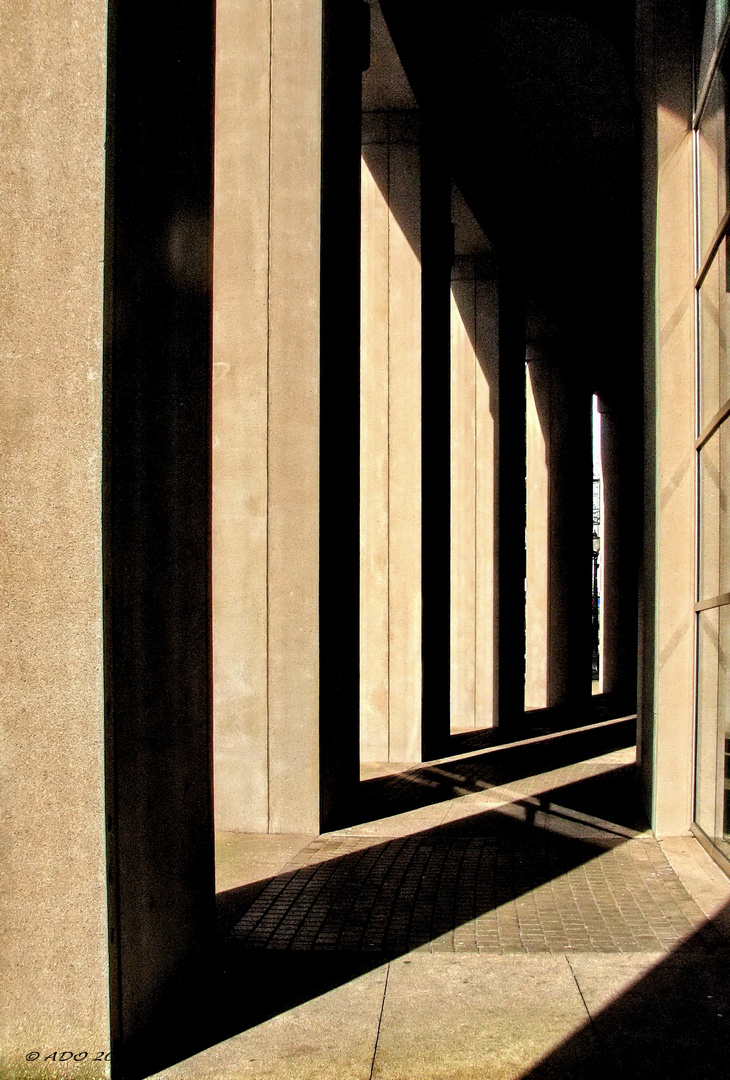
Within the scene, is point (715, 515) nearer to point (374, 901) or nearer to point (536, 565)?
point (374, 901)

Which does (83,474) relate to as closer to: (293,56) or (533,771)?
(293,56)

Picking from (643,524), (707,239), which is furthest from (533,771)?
(707,239)

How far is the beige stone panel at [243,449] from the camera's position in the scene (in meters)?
9.16

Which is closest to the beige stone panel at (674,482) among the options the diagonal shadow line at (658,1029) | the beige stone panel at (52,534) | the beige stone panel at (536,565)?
the diagonal shadow line at (658,1029)

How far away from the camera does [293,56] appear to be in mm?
9312

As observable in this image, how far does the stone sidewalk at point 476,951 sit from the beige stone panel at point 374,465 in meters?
3.42

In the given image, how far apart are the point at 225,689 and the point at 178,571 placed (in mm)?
4356

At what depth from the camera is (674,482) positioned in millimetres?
9031

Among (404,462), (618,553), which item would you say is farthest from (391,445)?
(618,553)

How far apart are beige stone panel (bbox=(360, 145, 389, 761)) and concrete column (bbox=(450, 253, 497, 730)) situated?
5.10 m

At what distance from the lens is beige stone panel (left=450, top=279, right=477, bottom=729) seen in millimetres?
18312

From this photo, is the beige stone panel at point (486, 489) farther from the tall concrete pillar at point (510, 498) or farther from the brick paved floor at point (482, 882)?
the brick paved floor at point (482, 882)

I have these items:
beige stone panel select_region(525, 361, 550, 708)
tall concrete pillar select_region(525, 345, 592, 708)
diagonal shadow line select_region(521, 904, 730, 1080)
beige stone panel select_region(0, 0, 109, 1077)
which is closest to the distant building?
beige stone panel select_region(0, 0, 109, 1077)

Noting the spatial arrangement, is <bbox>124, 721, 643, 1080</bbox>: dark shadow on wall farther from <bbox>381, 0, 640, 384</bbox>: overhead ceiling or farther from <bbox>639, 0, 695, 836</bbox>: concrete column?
<bbox>381, 0, 640, 384</bbox>: overhead ceiling
